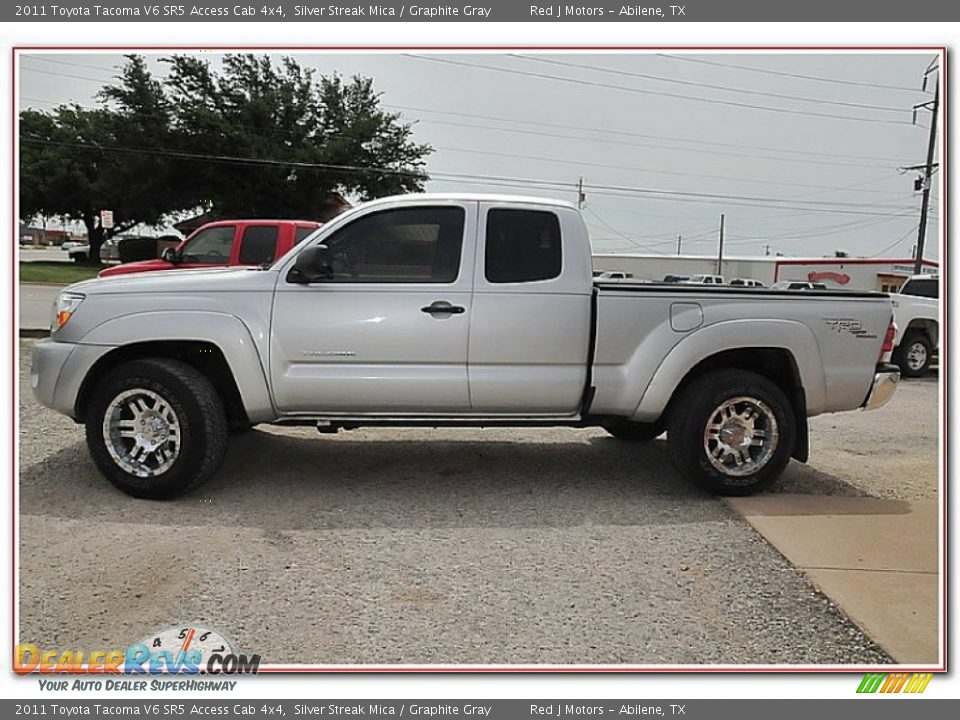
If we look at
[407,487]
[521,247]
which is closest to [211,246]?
[407,487]

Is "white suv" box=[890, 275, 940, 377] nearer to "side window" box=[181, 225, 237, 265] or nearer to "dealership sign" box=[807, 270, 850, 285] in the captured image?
"side window" box=[181, 225, 237, 265]

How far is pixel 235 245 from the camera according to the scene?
1128cm

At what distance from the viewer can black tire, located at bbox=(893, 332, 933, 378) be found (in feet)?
40.3

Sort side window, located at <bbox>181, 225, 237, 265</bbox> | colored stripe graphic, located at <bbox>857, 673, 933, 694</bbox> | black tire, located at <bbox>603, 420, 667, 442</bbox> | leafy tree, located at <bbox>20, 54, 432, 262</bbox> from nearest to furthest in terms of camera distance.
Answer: colored stripe graphic, located at <bbox>857, 673, 933, 694</bbox> < black tire, located at <bbox>603, 420, 667, 442</bbox> < side window, located at <bbox>181, 225, 237, 265</bbox> < leafy tree, located at <bbox>20, 54, 432, 262</bbox>

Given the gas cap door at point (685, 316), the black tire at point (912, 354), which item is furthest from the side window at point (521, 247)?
the black tire at point (912, 354)

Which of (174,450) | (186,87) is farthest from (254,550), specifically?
(186,87)

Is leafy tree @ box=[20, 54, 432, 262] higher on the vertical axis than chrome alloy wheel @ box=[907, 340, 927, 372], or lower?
higher

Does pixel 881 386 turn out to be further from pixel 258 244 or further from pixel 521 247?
pixel 258 244

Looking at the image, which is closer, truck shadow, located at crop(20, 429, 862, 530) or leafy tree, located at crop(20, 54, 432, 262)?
truck shadow, located at crop(20, 429, 862, 530)

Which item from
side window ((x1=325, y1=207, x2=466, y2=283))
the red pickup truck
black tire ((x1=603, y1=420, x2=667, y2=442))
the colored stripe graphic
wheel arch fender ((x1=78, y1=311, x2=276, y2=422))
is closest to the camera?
the colored stripe graphic

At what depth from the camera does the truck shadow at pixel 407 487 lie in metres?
4.61

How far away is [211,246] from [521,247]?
783 centimetres

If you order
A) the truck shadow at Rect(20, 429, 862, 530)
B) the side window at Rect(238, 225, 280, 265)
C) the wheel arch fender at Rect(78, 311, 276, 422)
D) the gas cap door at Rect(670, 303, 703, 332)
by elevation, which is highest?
the side window at Rect(238, 225, 280, 265)

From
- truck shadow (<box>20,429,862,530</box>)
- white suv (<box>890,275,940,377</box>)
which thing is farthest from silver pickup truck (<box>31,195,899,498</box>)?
white suv (<box>890,275,940,377</box>)
